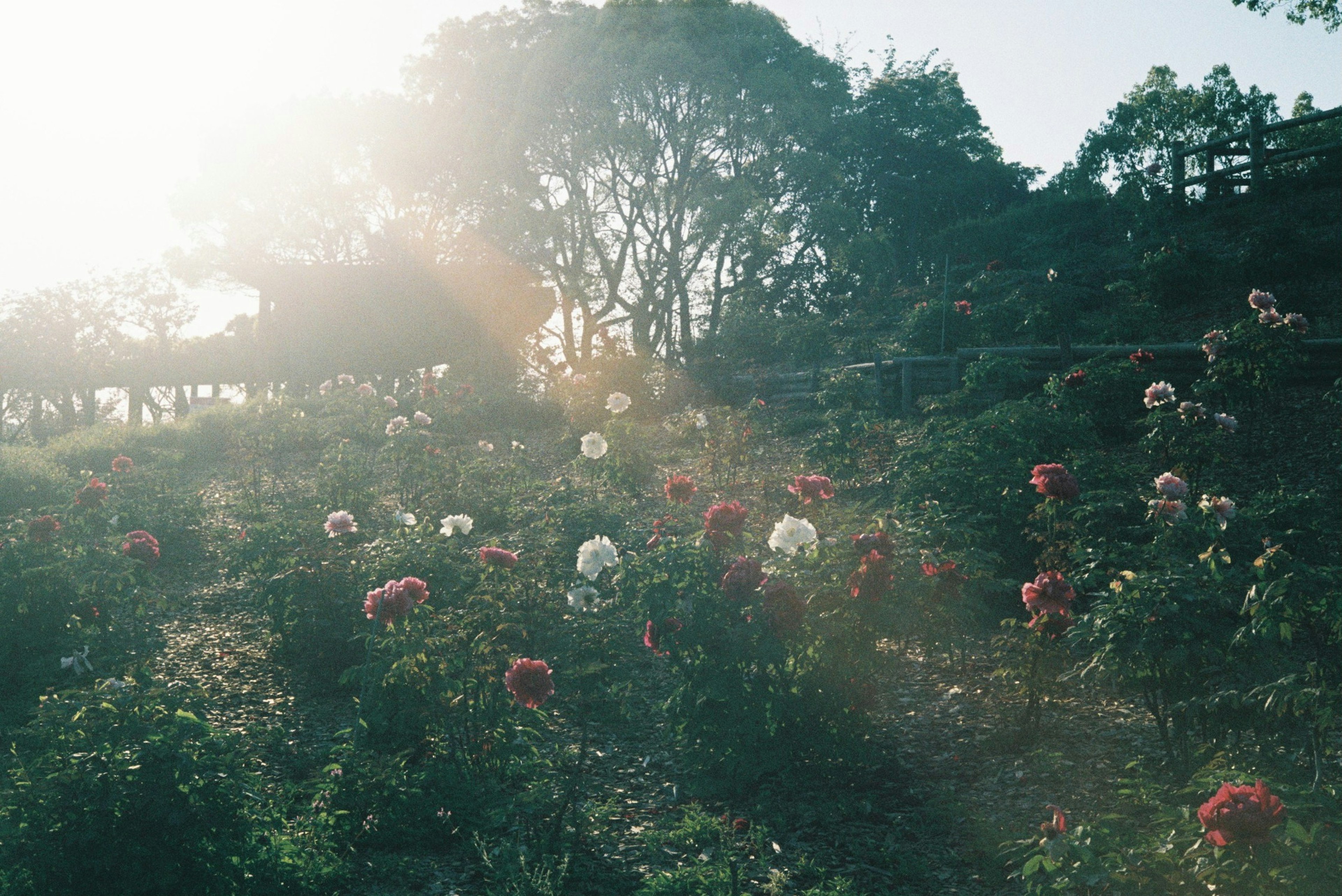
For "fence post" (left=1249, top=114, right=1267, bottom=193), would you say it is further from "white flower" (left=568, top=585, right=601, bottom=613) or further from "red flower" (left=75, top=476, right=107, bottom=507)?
"red flower" (left=75, top=476, right=107, bottom=507)

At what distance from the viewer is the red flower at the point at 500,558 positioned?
4.68 metres

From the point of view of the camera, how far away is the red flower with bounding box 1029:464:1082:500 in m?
4.70

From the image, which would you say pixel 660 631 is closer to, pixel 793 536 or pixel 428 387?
pixel 793 536

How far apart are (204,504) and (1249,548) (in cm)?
1020

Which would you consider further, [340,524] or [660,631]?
[340,524]

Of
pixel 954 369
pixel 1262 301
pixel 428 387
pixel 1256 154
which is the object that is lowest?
pixel 954 369

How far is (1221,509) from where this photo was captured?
4453 mm

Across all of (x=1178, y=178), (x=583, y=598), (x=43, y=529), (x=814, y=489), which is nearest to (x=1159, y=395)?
(x=814, y=489)

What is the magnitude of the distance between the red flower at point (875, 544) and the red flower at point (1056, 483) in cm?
102

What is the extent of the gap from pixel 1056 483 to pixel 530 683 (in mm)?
2789

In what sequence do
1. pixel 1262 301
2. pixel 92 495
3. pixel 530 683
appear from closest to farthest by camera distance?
pixel 530 683 → pixel 92 495 → pixel 1262 301

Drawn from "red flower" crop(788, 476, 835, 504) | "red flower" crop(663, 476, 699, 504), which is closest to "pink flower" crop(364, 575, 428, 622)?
"red flower" crop(663, 476, 699, 504)

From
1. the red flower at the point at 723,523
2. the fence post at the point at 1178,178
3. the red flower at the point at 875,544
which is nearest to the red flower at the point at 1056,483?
the red flower at the point at 875,544

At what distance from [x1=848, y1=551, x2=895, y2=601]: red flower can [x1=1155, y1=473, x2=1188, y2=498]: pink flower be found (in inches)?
67.6
